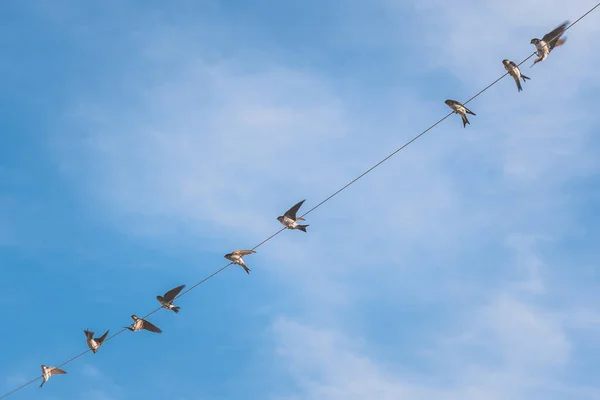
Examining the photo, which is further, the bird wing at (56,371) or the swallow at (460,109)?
the bird wing at (56,371)

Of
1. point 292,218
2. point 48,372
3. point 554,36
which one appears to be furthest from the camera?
point 48,372

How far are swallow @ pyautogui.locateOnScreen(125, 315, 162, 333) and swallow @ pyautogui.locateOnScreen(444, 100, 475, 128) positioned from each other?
535 cm

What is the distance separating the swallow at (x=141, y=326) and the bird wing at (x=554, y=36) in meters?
6.89

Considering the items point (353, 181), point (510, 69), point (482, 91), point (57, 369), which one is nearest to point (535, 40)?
point (510, 69)

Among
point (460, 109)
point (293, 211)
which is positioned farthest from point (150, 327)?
point (460, 109)

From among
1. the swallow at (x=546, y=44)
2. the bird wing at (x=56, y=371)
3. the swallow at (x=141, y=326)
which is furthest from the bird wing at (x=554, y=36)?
the bird wing at (x=56, y=371)

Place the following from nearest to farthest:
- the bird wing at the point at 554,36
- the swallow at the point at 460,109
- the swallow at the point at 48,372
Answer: the bird wing at the point at 554,36 → the swallow at the point at 460,109 → the swallow at the point at 48,372

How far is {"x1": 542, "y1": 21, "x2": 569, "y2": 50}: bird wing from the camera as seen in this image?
38.6ft

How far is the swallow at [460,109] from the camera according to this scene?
42.0 feet

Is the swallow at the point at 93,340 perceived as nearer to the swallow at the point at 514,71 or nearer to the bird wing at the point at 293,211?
the bird wing at the point at 293,211

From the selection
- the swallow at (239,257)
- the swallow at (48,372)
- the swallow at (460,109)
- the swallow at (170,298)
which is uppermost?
the swallow at (460,109)

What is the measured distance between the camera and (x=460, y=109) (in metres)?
12.9

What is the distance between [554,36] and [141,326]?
716 cm

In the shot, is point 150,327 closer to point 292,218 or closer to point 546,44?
point 292,218
